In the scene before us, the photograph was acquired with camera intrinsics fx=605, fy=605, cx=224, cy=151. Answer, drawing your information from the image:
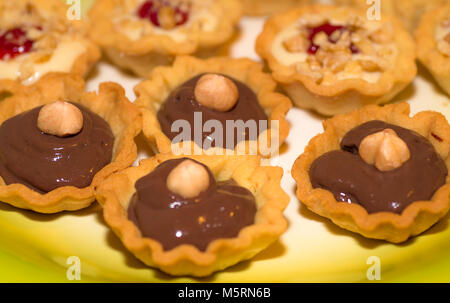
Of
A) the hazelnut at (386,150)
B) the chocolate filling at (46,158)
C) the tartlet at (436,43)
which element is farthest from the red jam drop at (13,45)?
the tartlet at (436,43)

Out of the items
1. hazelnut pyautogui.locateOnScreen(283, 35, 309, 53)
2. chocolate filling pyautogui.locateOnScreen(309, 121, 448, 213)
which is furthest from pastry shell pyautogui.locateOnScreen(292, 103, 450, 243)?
hazelnut pyautogui.locateOnScreen(283, 35, 309, 53)

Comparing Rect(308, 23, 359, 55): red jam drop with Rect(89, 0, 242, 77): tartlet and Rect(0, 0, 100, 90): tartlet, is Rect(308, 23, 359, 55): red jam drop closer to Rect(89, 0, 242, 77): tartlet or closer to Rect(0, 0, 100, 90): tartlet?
Rect(89, 0, 242, 77): tartlet

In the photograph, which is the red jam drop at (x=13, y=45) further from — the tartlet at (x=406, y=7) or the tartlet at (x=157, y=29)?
the tartlet at (x=406, y=7)

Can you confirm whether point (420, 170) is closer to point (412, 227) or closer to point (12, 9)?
point (412, 227)

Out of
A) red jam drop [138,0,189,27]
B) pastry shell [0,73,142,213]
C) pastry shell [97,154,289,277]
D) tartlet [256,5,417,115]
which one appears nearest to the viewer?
pastry shell [97,154,289,277]

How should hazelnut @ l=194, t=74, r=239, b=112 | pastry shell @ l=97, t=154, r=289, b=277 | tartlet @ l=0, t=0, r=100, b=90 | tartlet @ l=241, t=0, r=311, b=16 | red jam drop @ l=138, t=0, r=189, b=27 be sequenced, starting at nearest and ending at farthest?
pastry shell @ l=97, t=154, r=289, b=277 < hazelnut @ l=194, t=74, r=239, b=112 < tartlet @ l=0, t=0, r=100, b=90 < red jam drop @ l=138, t=0, r=189, b=27 < tartlet @ l=241, t=0, r=311, b=16

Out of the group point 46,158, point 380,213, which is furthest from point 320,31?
point 46,158
